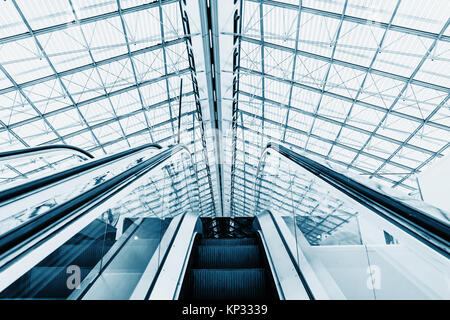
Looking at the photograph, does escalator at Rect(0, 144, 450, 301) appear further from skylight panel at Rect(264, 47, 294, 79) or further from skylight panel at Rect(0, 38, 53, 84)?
skylight panel at Rect(264, 47, 294, 79)

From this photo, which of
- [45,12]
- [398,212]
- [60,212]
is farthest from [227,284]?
→ [45,12]

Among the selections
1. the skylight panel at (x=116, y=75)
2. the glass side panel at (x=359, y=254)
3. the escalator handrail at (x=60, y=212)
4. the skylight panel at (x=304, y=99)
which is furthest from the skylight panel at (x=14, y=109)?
the glass side panel at (x=359, y=254)

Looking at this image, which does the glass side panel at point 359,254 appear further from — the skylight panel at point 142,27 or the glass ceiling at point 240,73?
the skylight panel at point 142,27

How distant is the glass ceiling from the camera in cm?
1273

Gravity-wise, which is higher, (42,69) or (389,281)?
(42,69)

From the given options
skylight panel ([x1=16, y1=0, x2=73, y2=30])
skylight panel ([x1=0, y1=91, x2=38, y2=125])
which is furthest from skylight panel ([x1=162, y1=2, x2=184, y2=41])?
skylight panel ([x1=0, y1=91, x2=38, y2=125])

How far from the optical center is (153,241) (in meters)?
3.38

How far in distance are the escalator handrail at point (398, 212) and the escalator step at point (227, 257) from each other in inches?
80.4

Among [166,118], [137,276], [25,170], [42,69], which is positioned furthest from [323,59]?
[25,170]

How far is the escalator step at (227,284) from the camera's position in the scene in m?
3.49

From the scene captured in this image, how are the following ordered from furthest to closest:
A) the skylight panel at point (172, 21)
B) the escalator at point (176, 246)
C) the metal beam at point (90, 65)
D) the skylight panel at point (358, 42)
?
the metal beam at point (90, 65)
the skylight panel at point (172, 21)
the skylight panel at point (358, 42)
the escalator at point (176, 246)

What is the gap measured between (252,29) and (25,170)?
17.8 m

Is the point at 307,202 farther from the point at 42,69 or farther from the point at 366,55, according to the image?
the point at 42,69

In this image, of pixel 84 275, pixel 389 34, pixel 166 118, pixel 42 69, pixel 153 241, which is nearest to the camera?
pixel 84 275
